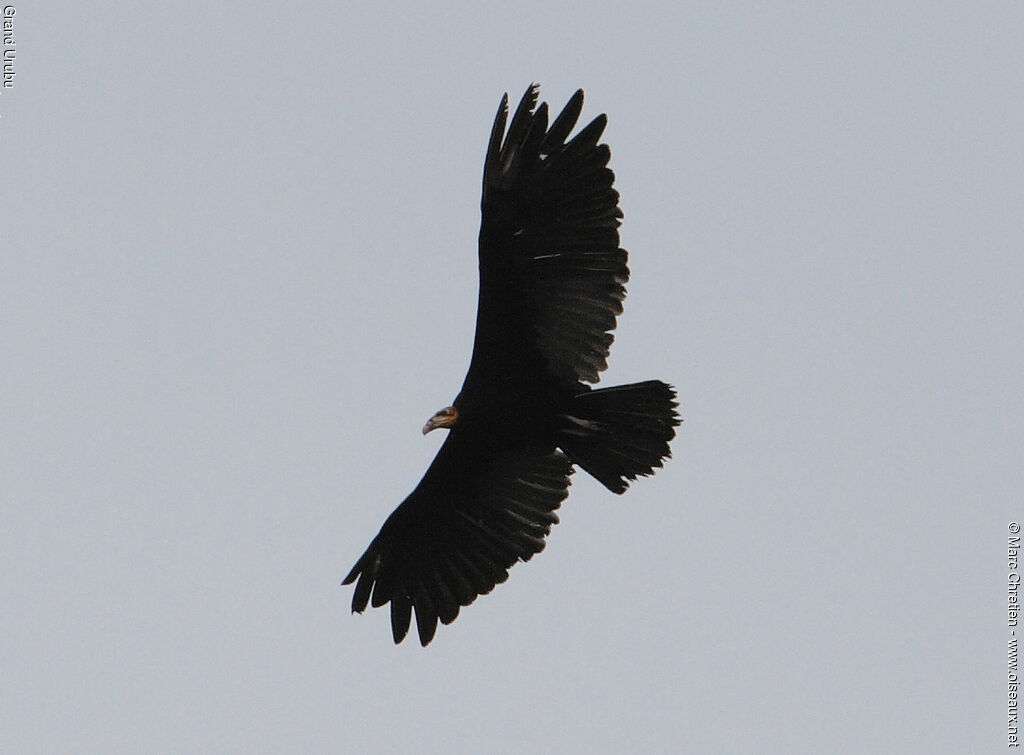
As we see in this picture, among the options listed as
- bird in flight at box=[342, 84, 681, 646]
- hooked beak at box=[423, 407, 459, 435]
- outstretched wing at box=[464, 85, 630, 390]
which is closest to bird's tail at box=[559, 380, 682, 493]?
bird in flight at box=[342, 84, 681, 646]

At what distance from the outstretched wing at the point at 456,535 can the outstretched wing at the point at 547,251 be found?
1.14 m

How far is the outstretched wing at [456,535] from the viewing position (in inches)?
487

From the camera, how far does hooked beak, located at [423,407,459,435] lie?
1152 centimetres

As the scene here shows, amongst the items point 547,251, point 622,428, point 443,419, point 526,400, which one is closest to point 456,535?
point 443,419

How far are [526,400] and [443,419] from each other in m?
0.60

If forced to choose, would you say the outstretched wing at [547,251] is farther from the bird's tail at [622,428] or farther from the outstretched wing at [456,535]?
the outstretched wing at [456,535]

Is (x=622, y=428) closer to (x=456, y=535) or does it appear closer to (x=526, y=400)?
(x=526, y=400)

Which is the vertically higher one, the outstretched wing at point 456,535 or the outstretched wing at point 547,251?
the outstretched wing at point 547,251

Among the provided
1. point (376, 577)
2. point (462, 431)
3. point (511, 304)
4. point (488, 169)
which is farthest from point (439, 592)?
point (488, 169)

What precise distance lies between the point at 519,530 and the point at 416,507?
2.65ft

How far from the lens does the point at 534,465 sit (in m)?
12.3

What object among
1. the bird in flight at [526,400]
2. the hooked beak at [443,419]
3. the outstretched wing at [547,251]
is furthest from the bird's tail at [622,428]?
the hooked beak at [443,419]

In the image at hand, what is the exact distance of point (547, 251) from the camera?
11.1 m

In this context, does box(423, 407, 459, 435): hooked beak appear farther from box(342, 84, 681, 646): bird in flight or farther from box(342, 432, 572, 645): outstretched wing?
box(342, 432, 572, 645): outstretched wing
